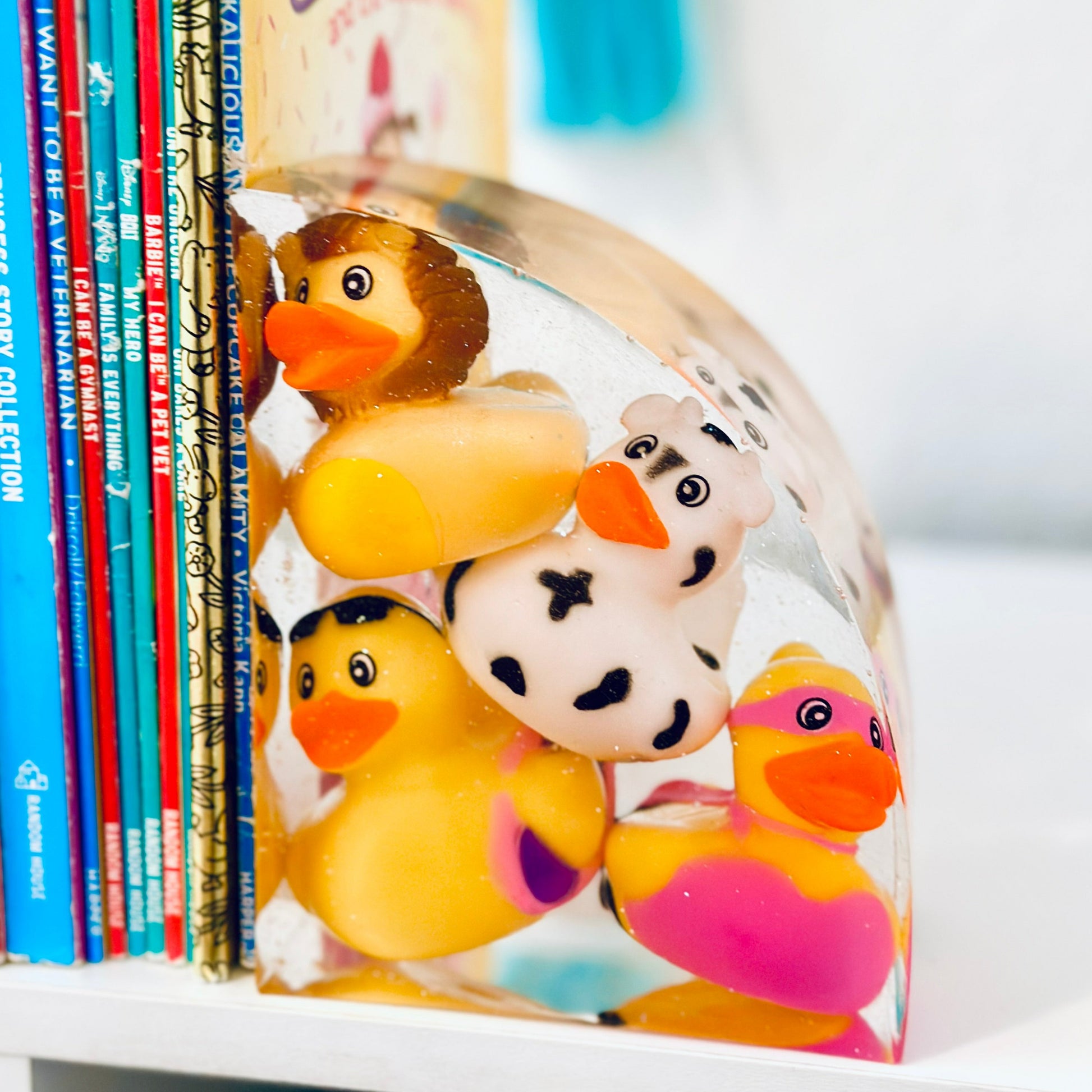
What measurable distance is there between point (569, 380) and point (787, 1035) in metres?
0.23

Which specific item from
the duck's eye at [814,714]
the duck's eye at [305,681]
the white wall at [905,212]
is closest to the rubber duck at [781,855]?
the duck's eye at [814,714]

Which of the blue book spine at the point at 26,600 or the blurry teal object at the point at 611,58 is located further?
the blurry teal object at the point at 611,58

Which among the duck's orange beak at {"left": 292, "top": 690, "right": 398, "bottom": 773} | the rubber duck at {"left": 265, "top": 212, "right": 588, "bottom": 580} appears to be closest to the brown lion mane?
the rubber duck at {"left": 265, "top": 212, "right": 588, "bottom": 580}

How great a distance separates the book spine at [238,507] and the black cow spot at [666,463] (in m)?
0.13

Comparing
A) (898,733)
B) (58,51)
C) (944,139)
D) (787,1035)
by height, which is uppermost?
(944,139)

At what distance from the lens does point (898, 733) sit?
0.34 meters

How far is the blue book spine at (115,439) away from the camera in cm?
33

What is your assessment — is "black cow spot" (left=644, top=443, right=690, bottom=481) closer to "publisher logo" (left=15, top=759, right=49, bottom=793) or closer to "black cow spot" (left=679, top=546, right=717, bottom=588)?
"black cow spot" (left=679, top=546, right=717, bottom=588)

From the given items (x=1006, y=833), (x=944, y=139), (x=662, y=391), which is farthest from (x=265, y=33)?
(x=944, y=139)

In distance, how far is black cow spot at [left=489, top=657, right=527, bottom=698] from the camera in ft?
1.08

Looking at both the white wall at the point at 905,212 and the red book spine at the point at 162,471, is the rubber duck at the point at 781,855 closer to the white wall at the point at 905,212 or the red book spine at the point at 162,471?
the red book spine at the point at 162,471

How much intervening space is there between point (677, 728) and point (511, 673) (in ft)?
0.18

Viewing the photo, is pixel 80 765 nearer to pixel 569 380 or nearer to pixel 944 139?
pixel 569 380

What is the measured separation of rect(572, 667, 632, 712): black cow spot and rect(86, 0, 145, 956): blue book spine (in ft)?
0.55
